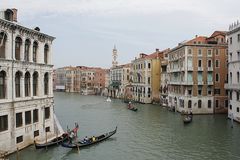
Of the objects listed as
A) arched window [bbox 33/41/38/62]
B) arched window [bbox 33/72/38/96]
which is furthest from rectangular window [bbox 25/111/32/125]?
arched window [bbox 33/41/38/62]

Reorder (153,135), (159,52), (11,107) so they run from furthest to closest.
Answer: (159,52) → (153,135) → (11,107)

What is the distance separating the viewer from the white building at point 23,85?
15070 millimetres

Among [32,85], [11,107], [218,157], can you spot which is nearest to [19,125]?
[11,107]

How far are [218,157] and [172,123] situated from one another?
34.3ft

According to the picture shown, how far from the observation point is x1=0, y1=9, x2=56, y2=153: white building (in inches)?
593

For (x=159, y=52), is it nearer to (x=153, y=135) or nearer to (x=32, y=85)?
(x=153, y=135)

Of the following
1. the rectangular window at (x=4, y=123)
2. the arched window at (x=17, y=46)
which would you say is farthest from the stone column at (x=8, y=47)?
the rectangular window at (x=4, y=123)

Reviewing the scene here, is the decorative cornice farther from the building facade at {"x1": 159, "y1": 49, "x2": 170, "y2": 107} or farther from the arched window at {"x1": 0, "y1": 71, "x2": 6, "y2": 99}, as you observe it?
the building facade at {"x1": 159, "y1": 49, "x2": 170, "y2": 107}

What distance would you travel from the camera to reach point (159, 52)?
160 feet

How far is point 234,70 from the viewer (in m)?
27.3

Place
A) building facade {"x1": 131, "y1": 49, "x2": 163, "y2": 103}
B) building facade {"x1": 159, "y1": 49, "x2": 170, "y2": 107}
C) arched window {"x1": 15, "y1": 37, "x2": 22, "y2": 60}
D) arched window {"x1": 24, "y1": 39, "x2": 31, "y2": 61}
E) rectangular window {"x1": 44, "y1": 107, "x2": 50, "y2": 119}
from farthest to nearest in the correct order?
building facade {"x1": 131, "y1": 49, "x2": 163, "y2": 103}, building facade {"x1": 159, "y1": 49, "x2": 170, "y2": 107}, rectangular window {"x1": 44, "y1": 107, "x2": 50, "y2": 119}, arched window {"x1": 24, "y1": 39, "x2": 31, "y2": 61}, arched window {"x1": 15, "y1": 37, "x2": 22, "y2": 60}

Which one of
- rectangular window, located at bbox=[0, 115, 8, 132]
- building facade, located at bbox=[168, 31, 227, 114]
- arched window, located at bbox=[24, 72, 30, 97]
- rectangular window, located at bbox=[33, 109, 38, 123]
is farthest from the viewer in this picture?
building facade, located at bbox=[168, 31, 227, 114]

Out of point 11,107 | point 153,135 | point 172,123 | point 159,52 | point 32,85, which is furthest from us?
→ point 159,52

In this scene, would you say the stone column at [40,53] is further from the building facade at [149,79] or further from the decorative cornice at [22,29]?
the building facade at [149,79]
